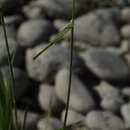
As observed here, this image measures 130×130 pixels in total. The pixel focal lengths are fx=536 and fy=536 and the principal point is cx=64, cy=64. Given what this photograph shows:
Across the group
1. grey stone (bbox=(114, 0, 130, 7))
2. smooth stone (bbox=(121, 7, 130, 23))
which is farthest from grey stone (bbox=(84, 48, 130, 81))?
grey stone (bbox=(114, 0, 130, 7))

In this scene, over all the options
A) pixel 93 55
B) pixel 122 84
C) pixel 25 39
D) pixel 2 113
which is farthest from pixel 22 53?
pixel 2 113

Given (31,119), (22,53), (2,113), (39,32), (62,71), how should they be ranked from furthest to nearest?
(39,32), (22,53), (62,71), (31,119), (2,113)

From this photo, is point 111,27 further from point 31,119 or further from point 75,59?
point 31,119

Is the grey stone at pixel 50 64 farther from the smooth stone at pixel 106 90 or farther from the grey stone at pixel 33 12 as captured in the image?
the grey stone at pixel 33 12

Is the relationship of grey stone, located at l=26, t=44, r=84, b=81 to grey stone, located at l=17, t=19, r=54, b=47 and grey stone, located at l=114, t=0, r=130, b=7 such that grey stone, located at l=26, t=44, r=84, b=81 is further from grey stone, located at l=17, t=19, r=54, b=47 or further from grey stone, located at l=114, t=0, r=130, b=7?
grey stone, located at l=114, t=0, r=130, b=7

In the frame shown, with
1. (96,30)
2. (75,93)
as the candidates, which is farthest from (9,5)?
(75,93)
